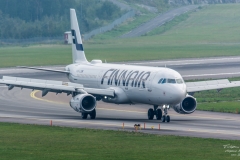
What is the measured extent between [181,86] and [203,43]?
343 ft

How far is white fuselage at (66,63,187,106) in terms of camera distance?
181 feet

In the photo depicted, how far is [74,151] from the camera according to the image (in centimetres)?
3947

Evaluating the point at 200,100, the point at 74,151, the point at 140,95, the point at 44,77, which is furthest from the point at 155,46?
the point at 74,151

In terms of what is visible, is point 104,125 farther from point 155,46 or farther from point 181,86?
point 155,46

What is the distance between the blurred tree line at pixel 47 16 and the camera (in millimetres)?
169125

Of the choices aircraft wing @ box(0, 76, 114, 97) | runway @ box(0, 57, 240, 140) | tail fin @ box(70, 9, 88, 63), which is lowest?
runway @ box(0, 57, 240, 140)

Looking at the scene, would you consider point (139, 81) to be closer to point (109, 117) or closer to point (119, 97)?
point (119, 97)

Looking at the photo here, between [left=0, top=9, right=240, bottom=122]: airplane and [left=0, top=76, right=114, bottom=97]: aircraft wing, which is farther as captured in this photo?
[left=0, top=76, right=114, bottom=97]: aircraft wing

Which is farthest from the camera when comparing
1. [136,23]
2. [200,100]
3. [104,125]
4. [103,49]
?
[136,23]

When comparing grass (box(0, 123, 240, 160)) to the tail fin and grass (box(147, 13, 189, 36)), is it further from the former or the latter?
grass (box(147, 13, 189, 36))

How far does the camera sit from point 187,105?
5816 centimetres

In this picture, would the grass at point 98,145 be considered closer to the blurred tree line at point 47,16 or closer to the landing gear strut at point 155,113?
the landing gear strut at point 155,113

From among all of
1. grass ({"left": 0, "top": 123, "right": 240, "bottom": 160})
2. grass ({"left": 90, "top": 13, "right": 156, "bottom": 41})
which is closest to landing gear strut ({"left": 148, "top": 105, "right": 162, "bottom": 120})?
grass ({"left": 0, "top": 123, "right": 240, "bottom": 160})

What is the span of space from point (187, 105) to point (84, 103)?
810 centimetres
